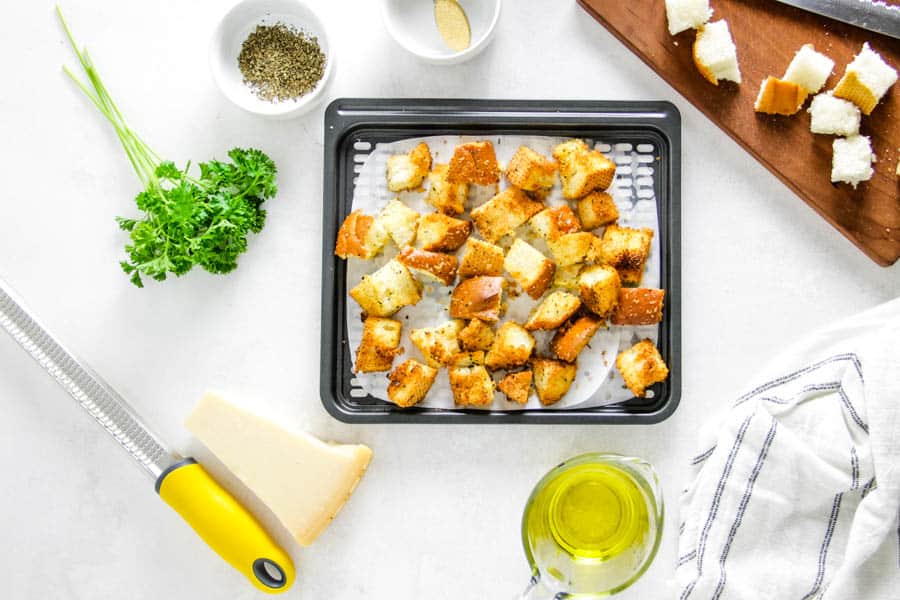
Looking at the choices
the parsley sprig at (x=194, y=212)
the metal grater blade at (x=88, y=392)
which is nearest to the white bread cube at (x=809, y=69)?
the parsley sprig at (x=194, y=212)

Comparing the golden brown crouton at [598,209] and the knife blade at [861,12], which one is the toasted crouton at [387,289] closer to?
the golden brown crouton at [598,209]

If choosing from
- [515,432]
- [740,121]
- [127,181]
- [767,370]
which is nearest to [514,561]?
[515,432]

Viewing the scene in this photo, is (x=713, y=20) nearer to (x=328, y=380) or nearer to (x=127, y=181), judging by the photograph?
(x=328, y=380)

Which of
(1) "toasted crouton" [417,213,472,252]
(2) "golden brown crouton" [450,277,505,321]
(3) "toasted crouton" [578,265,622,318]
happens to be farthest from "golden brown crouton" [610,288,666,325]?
(1) "toasted crouton" [417,213,472,252]

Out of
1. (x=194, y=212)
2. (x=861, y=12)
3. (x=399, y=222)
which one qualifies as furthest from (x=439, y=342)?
(x=861, y=12)

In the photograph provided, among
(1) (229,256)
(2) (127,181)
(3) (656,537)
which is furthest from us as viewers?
(2) (127,181)

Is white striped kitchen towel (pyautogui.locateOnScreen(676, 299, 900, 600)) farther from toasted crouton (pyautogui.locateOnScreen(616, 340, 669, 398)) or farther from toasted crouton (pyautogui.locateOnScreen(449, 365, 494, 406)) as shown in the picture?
toasted crouton (pyautogui.locateOnScreen(449, 365, 494, 406))
